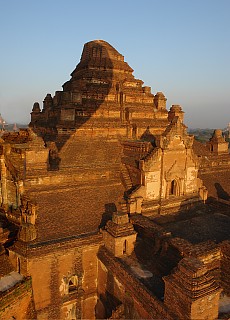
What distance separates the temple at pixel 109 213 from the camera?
537 inches

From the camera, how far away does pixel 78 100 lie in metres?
24.0

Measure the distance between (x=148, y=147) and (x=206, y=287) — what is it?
11.6m

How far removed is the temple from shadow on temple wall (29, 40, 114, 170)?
0.11m

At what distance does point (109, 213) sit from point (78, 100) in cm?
1080

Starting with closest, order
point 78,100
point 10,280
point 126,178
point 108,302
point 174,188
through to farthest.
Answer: point 10,280
point 108,302
point 126,178
point 174,188
point 78,100

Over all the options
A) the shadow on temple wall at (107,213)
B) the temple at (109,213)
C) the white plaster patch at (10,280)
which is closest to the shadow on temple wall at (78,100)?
the temple at (109,213)

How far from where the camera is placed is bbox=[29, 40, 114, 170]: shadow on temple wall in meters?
22.7

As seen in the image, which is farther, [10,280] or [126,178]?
[126,178]

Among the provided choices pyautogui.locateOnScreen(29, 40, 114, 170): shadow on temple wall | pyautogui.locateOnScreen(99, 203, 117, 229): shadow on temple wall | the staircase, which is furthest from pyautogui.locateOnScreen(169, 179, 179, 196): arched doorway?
pyautogui.locateOnScreen(29, 40, 114, 170): shadow on temple wall

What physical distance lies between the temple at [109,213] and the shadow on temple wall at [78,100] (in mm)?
109

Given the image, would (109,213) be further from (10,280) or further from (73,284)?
(10,280)

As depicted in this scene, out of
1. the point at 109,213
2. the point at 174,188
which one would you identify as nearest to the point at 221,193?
the point at 174,188

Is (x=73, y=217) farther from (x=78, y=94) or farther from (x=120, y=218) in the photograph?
(x=78, y=94)

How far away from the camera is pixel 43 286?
1505cm
